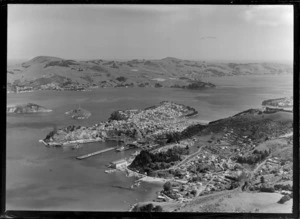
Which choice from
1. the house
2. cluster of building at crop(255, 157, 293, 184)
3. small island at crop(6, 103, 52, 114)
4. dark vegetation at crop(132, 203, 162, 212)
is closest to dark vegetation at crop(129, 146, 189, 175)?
the house

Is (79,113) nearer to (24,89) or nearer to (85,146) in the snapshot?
(85,146)

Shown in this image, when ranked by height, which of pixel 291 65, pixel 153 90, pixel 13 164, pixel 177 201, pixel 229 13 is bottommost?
pixel 177 201

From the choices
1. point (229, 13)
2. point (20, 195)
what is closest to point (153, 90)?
point (229, 13)

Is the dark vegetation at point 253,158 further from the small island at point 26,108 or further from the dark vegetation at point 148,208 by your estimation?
the small island at point 26,108

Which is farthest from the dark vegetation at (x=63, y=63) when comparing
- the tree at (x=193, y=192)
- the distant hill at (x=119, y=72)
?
the tree at (x=193, y=192)

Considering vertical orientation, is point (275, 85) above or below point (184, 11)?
below

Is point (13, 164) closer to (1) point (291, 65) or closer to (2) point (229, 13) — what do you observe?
(2) point (229, 13)

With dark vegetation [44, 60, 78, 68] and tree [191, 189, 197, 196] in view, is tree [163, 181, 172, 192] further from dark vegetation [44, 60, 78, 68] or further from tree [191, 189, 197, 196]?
dark vegetation [44, 60, 78, 68]
